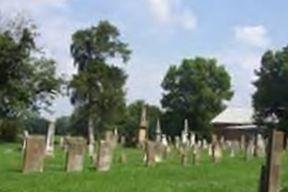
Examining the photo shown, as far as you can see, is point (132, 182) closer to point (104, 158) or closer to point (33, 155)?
point (33, 155)

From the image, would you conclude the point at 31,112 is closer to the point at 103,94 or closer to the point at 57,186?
the point at 103,94

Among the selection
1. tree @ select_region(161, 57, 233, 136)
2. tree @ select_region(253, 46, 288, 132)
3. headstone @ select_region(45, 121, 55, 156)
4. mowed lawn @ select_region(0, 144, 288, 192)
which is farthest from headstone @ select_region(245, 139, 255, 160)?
tree @ select_region(161, 57, 233, 136)

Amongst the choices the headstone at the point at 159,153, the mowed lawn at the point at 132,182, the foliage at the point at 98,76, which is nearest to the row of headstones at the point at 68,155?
the mowed lawn at the point at 132,182

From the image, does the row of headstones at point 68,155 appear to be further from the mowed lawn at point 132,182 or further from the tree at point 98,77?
the tree at point 98,77

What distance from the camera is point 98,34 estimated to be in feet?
313

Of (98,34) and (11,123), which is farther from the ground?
(98,34)

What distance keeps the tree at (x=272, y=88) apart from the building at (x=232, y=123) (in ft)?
30.8

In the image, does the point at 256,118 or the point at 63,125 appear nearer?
the point at 256,118

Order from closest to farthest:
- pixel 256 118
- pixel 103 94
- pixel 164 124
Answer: pixel 103 94 → pixel 256 118 → pixel 164 124

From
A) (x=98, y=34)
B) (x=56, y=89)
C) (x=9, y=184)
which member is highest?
(x=98, y=34)

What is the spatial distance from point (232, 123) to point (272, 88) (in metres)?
24.6

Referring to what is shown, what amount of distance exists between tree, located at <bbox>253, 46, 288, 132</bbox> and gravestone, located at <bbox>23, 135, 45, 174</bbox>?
246 ft

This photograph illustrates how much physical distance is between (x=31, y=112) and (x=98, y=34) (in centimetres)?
1959

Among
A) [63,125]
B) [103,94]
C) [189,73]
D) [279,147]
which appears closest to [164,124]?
[189,73]
